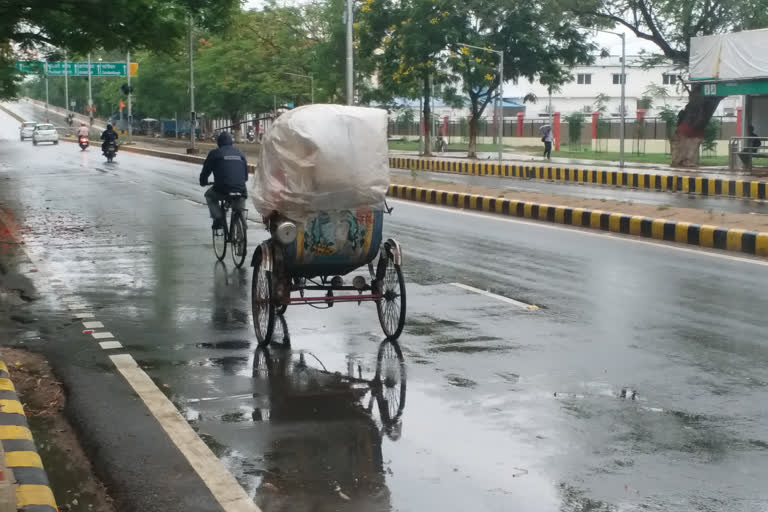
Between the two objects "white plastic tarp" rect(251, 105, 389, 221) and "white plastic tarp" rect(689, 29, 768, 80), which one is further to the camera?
"white plastic tarp" rect(689, 29, 768, 80)

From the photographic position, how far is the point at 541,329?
9.62m

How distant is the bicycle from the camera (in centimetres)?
1436

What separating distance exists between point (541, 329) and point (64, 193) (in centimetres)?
2049

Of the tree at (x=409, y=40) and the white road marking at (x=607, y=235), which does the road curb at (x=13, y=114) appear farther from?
the white road marking at (x=607, y=235)

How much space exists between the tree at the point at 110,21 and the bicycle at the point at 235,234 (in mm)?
3224

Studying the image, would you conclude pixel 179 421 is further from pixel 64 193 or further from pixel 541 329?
pixel 64 193

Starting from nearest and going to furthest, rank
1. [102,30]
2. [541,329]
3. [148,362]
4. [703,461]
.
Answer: [703,461] → [148,362] → [541,329] → [102,30]

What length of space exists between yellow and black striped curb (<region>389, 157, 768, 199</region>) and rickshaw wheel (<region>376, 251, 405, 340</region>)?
20.0 m

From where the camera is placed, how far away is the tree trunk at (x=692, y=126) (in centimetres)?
4044

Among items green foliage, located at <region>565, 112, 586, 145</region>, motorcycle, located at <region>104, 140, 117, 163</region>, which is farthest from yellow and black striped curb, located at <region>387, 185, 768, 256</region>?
green foliage, located at <region>565, 112, 586, 145</region>

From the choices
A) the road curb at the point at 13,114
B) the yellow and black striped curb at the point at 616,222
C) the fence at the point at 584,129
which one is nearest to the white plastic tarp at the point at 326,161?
the yellow and black striped curb at the point at 616,222

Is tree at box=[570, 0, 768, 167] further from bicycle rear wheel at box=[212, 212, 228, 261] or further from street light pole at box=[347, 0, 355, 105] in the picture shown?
bicycle rear wheel at box=[212, 212, 228, 261]

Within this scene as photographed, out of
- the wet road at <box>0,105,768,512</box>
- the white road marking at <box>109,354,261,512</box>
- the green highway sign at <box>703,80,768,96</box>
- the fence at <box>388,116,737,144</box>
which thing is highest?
the green highway sign at <box>703,80,768,96</box>

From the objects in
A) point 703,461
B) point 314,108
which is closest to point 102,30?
point 314,108
